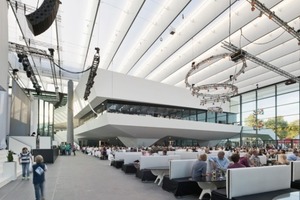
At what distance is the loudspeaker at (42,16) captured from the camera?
4.76 meters

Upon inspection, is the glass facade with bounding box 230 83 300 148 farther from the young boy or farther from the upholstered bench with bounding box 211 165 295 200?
the young boy

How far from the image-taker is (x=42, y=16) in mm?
4789

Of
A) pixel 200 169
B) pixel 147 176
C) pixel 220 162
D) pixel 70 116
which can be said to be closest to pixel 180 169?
pixel 200 169

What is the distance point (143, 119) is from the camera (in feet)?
73.5

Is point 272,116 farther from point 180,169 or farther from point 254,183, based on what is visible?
point 254,183

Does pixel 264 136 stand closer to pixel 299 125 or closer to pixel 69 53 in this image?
pixel 299 125

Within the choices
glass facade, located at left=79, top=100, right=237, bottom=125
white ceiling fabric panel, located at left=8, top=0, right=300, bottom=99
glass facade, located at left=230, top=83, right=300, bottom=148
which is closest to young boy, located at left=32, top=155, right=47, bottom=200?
white ceiling fabric panel, located at left=8, top=0, right=300, bottom=99

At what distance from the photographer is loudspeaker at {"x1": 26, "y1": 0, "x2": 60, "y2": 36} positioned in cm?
476

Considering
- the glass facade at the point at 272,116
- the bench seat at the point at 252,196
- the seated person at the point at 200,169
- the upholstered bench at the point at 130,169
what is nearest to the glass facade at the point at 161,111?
the glass facade at the point at 272,116

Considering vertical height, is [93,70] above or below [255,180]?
above

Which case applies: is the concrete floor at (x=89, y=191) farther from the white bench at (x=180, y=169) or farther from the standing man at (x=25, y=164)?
the white bench at (x=180, y=169)

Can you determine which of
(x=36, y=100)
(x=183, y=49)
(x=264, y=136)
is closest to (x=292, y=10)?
(x=183, y=49)

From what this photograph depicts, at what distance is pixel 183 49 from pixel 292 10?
7405 millimetres

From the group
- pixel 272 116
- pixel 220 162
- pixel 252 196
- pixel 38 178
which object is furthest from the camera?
pixel 272 116
